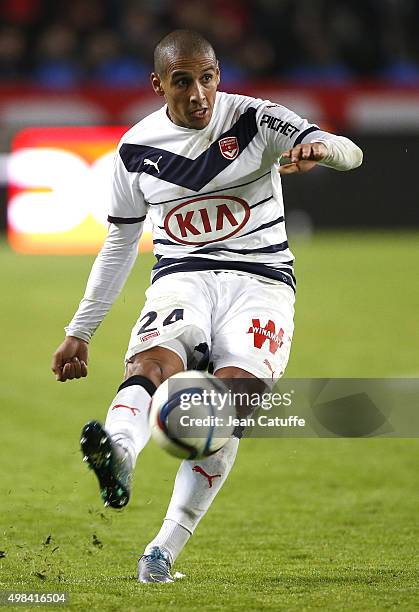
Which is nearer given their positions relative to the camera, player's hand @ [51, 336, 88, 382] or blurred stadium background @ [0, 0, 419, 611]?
player's hand @ [51, 336, 88, 382]

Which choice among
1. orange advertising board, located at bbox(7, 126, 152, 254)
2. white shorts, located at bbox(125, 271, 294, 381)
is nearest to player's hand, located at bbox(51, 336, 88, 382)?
white shorts, located at bbox(125, 271, 294, 381)

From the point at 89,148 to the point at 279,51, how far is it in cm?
355

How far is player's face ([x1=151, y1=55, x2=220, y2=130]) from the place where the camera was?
434 cm

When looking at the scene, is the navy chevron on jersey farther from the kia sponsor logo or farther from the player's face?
the player's face

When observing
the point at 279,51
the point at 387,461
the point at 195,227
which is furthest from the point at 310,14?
the point at 195,227

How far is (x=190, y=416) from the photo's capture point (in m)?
3.93

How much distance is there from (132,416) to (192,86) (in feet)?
4.00

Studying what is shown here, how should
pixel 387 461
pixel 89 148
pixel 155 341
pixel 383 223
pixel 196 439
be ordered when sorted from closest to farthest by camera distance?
pixel 196 439 → pixel 155 341 → pixel 387 461 → pixel 89 148 → pixel 383 223

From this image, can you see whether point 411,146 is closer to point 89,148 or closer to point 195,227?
point 89,148

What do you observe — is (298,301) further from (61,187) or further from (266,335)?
(266,335)

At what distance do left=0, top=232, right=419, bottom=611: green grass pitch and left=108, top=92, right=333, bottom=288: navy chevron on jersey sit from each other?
1.16 meters

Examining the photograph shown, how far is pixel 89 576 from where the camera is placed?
14.7ft

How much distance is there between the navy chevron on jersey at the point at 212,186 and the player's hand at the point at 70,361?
1.34 ft
